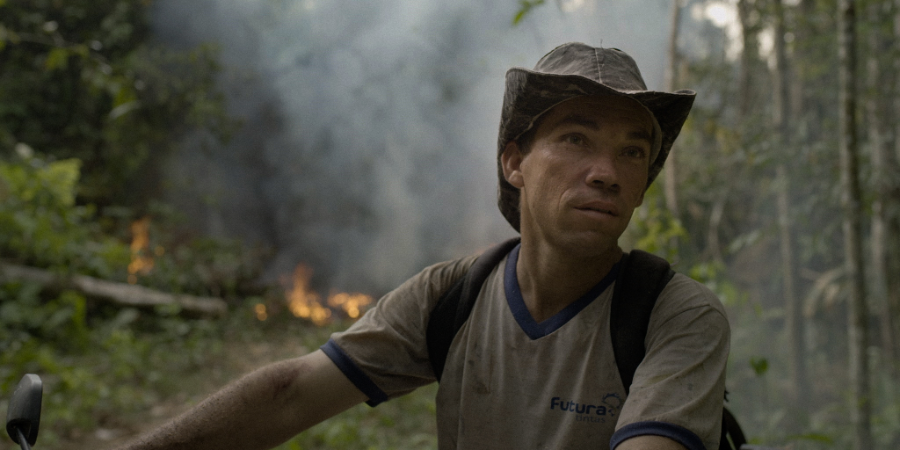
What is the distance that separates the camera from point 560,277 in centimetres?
168

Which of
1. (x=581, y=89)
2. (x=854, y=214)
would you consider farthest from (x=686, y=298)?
(x=854, y=214)

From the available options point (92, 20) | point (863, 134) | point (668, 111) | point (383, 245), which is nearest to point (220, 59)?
point (92, 20)

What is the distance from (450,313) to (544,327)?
29 centimetres

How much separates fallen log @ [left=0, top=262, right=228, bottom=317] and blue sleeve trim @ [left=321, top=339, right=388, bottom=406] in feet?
19.8

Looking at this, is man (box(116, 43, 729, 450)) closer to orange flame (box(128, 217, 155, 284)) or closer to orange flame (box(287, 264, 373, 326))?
orange flame (box(128, 217, 155, 284))

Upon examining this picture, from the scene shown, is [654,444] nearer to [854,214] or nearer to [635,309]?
[635,309]

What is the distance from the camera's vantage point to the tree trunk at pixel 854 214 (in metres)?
2.90

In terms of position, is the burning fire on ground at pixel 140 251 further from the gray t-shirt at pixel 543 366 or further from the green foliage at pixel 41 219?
the gray t-shirt at pixel 543 366

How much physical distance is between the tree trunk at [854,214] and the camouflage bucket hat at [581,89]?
5.50 ft

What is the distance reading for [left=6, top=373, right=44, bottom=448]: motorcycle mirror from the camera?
1.26 m

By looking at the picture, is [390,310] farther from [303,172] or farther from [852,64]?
[303,172]

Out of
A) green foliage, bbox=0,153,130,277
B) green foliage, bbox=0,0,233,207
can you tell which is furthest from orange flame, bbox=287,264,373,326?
green foliage, bbox=0,0,233,207

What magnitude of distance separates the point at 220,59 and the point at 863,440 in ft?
34.6

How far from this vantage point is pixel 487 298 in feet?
5.84
